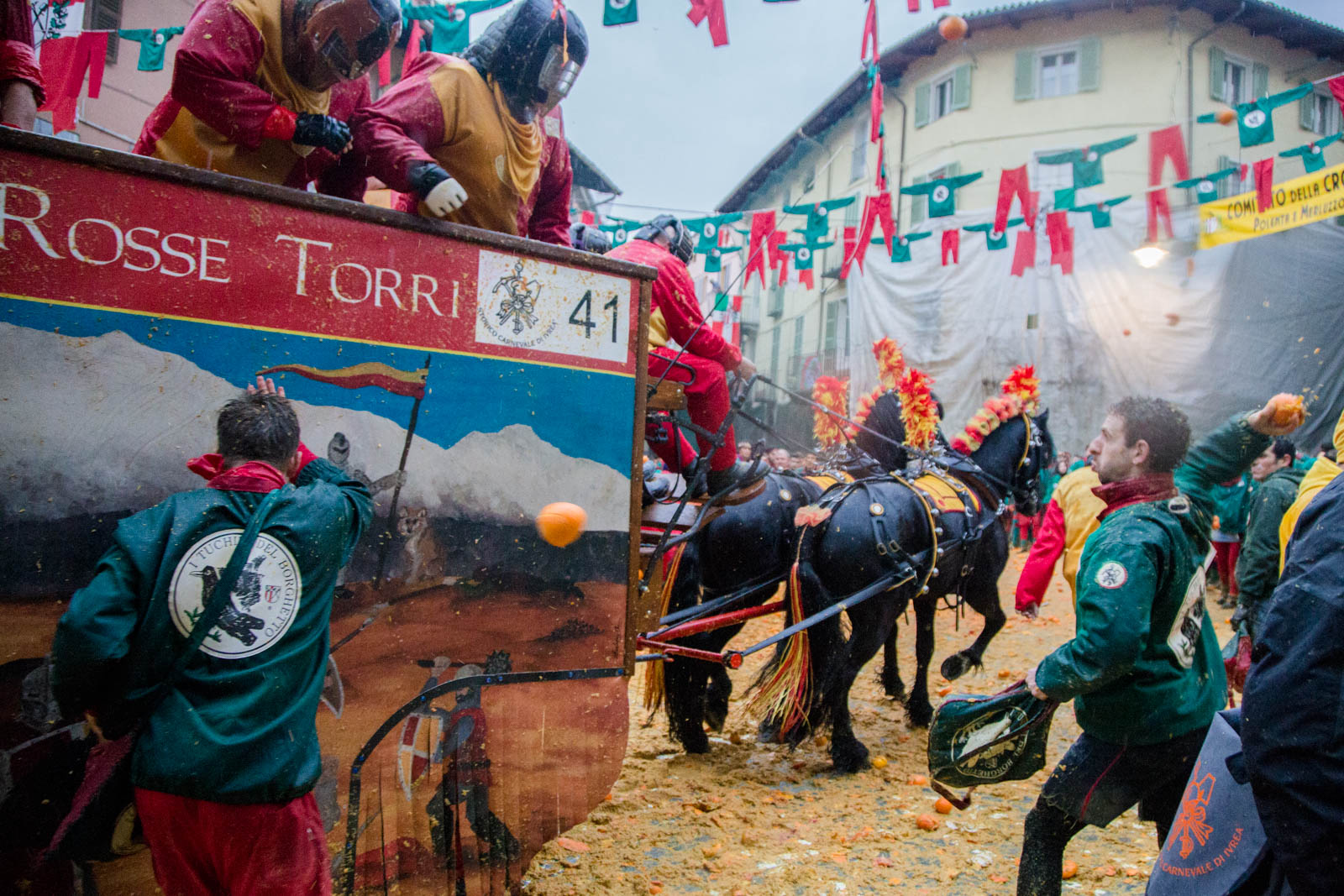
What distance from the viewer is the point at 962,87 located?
767 inches

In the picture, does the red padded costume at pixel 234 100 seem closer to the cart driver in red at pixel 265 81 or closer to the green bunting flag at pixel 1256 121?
the cart driver in red at pixel 265 81

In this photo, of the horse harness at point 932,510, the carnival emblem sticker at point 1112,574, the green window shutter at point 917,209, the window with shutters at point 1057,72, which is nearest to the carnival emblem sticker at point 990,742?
the carnival emblem sticker at point 1112,574

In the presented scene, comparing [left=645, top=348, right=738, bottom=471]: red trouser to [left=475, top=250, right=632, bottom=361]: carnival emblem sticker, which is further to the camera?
[left=645, top=348, right=738, bottom=471]: red trouser

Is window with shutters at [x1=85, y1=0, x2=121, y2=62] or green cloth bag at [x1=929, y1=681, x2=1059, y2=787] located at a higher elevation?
window with shutters at [x1=85, y1=0, x2=121, y2=62]

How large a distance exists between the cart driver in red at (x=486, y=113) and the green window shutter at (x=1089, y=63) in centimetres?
1979

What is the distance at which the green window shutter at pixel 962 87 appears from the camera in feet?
63.7

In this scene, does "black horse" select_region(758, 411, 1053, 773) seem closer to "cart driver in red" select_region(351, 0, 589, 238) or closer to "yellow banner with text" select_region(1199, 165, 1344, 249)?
"cart driver in red" select_region(351, 0, 589, 238)

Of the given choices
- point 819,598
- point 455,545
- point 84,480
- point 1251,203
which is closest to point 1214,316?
point 1251,203

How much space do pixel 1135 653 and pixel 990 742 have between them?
2.03ft

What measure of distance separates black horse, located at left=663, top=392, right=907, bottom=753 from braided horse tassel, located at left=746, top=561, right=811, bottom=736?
413mm

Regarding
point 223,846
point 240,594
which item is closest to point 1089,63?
point 240,594

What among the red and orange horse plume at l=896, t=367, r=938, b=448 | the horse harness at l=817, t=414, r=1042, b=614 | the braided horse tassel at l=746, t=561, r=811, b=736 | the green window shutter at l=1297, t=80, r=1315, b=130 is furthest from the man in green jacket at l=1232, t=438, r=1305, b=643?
the green window shutter at l=1297, t=80, r=1315, b=130

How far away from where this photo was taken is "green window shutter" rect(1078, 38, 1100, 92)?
1834 centimetres

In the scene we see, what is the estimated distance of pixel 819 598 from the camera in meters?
4.97
